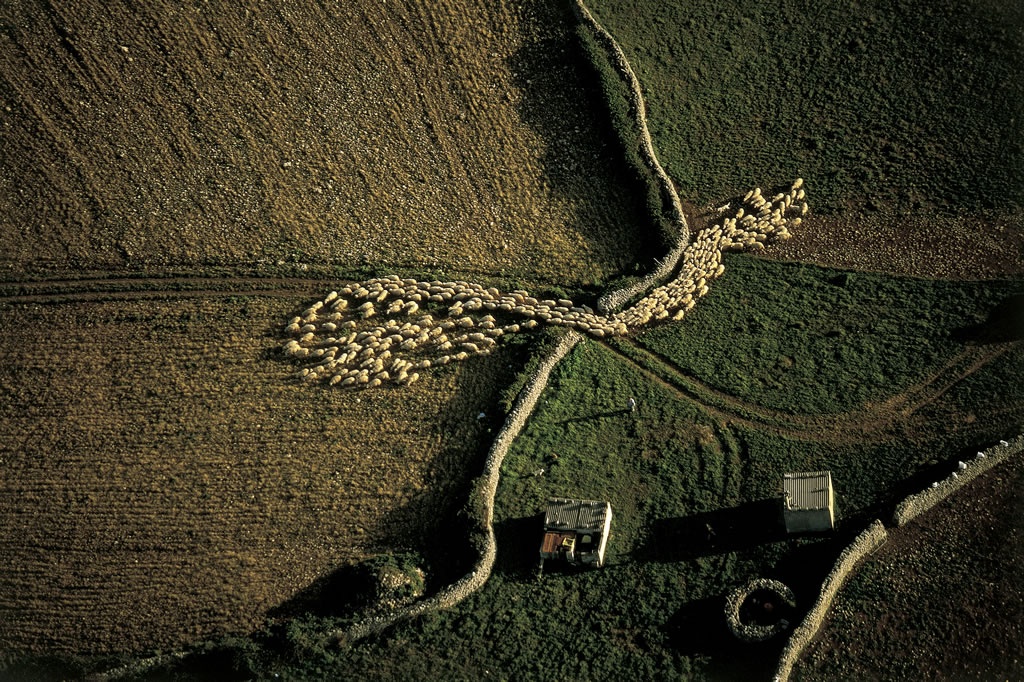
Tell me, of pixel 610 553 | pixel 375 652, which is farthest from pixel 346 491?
pixel 610 553

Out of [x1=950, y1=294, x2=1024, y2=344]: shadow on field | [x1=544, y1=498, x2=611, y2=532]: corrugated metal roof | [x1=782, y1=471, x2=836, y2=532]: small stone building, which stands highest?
[x1=544, y1=498, x2=611, y2=532]: corrugated metal roof

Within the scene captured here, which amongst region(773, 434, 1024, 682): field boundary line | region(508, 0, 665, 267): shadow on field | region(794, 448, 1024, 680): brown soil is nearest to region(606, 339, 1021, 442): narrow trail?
region(773, 434, 1024, 682): field boundary line

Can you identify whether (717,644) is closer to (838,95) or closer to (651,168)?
(651,168)

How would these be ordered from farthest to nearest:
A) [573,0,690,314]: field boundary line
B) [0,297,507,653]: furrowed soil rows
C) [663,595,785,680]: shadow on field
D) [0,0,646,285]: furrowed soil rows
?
[0,0,646,285]: furrowed soil rows
[573,0,690,314]: field boundary line
[0,297,507,653]: furrowed soil rows
[663,595,785,680]: shadow on field

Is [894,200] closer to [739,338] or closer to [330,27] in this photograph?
[739,338]

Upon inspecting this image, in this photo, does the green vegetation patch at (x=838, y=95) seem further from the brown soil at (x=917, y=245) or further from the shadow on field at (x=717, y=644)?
the shadow on field at (x=717, y=644)

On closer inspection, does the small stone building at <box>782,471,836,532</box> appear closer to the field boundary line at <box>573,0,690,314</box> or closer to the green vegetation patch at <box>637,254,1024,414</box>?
the green vegetation patch at <box>637,254,1024,414</box>
